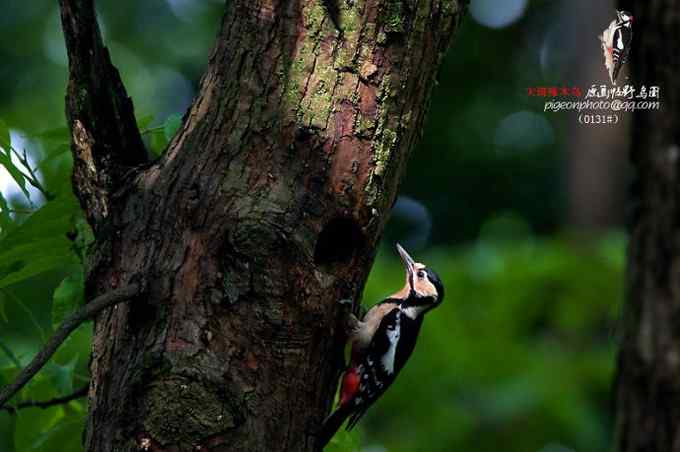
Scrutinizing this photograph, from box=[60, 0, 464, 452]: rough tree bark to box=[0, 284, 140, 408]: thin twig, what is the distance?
0.14m

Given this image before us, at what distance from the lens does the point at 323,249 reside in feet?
10.4

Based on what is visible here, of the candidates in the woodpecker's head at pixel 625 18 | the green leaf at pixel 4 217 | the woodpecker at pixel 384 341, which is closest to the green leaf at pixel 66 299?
the green leaf at pixel 4 217

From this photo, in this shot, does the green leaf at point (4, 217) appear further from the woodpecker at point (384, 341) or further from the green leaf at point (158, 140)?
the woodpecker at point (384, 341)

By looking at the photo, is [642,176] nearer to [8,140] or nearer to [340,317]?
[340,317]

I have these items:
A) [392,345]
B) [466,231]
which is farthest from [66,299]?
[466,231]

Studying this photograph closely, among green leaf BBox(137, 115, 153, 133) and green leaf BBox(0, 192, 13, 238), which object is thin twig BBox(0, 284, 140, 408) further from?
green leaf BBox(137, 115, 153, 133)

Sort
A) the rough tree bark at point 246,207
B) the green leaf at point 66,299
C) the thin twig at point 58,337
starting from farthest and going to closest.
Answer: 1. the green leaf at point 66,299
2. the rough tree bark at point 246,207
3. the thin twig at point 58,337

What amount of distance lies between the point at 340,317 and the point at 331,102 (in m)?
0.67

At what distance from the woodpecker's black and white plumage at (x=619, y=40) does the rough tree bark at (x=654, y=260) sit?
19cm

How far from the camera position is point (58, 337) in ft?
8.48

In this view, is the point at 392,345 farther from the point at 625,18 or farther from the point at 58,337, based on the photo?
the point at 58,337

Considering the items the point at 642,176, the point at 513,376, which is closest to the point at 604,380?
the point at 513,376

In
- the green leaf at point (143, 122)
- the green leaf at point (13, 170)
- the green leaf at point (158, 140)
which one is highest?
the green leaf at point (143, 122)

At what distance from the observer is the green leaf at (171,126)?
3.26 metres
